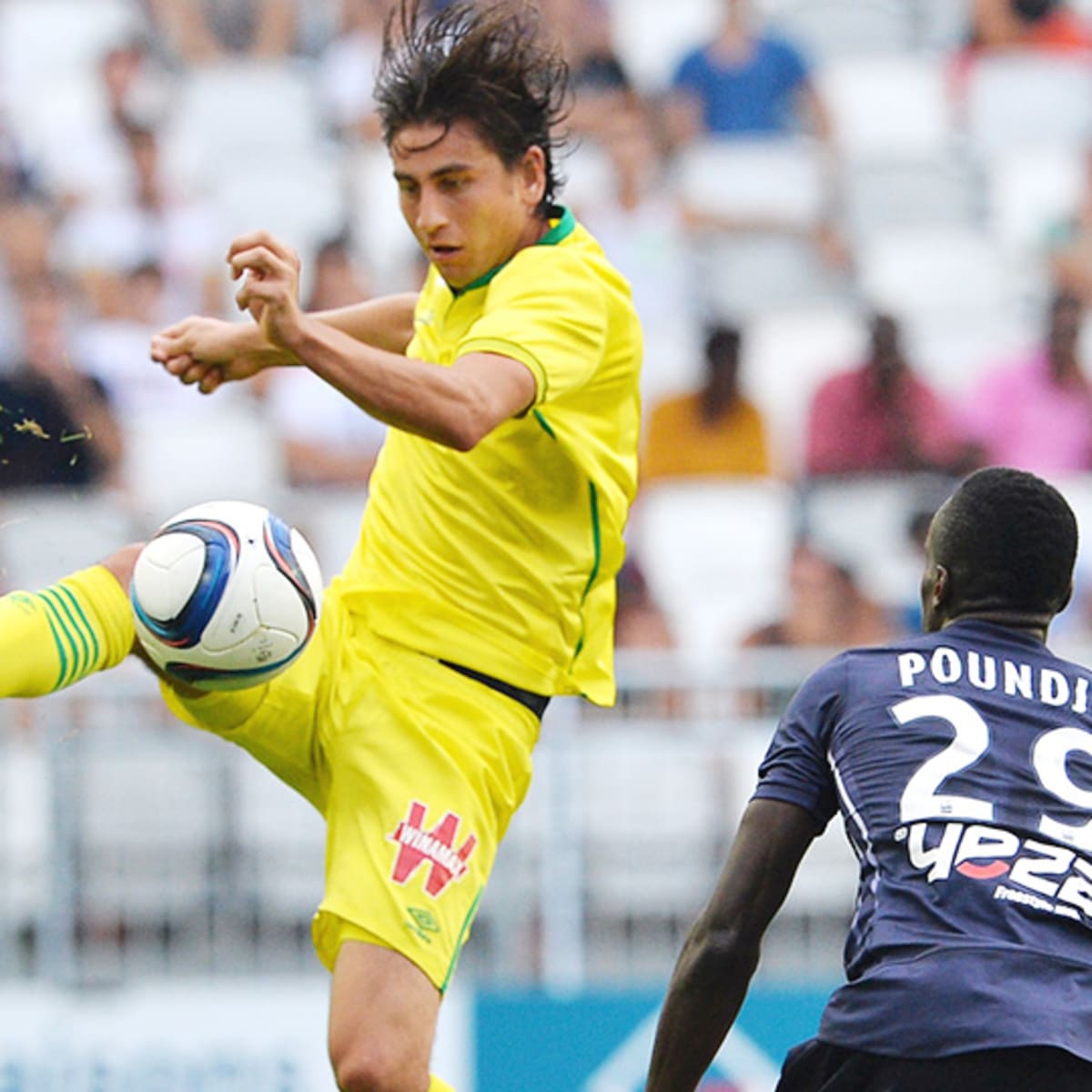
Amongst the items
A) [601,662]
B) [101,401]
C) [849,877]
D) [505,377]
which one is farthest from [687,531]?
[505,377]

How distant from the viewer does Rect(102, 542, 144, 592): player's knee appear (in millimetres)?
5172

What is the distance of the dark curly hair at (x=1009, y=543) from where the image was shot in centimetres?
405

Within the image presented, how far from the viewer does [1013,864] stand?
384cm

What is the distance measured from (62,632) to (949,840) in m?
2.01

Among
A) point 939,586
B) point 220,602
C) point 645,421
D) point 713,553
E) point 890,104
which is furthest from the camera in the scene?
point 890,104

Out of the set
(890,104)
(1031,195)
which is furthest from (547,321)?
(890,104)

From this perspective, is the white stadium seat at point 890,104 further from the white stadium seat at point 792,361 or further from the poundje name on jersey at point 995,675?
the poundje name on jersey at point 995,675

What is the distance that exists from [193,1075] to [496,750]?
3.15 meters

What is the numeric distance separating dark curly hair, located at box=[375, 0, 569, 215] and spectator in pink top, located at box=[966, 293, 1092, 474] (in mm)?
5403

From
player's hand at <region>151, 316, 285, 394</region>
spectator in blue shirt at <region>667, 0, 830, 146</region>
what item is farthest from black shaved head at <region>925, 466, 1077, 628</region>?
spectator in blue shirt at <region>667, 0, 830, 146</region>

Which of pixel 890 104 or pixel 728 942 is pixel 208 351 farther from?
pixel 890 104

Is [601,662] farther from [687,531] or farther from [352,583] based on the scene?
[687,531]

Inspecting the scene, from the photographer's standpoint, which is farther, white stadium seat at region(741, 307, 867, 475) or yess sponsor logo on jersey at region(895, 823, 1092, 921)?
white stadium seat at region(741, 307, 867, 475)

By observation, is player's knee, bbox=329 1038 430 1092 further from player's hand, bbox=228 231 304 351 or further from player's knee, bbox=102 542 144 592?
player's hand, bbox=228 231 304 351
